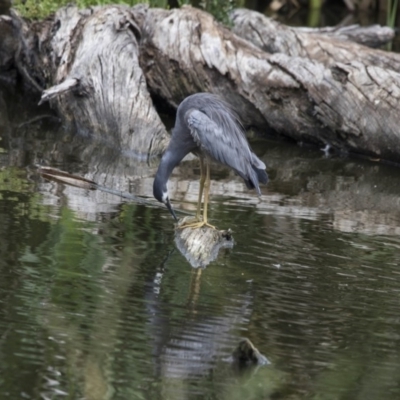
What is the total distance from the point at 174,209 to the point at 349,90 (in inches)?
116

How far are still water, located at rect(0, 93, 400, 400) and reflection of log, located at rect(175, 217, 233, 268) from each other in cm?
6

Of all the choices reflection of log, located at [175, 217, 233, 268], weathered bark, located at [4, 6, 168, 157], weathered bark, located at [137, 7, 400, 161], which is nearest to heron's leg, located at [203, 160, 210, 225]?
reflection of log, located at [175, 217, 233, 268]

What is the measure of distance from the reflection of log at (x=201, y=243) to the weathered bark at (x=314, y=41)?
12.3 ft

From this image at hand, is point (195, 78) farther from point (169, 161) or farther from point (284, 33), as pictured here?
point (169, 161)

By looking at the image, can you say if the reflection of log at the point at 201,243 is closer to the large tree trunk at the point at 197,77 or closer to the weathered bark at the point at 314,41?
the large tree trunk at the point at 197,77

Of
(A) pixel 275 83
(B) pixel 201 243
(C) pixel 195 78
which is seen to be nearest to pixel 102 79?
(C) pixel 195 78

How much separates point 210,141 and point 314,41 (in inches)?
176

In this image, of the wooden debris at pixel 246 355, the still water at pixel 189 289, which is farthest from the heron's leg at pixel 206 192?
the wooden debris at pixel 246 355

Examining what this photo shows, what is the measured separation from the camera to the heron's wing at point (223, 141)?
6.81 metres

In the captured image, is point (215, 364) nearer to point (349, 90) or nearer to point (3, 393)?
point (3, 393)

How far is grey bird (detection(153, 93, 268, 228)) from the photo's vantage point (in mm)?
6809

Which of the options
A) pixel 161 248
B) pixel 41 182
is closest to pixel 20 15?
pixel 41 182

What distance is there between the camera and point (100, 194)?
7656 millimetres

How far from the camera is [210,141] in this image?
6.81m
